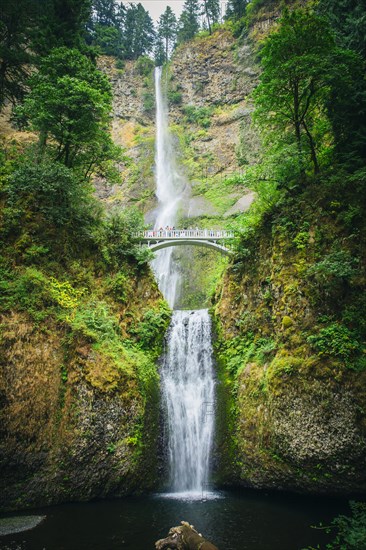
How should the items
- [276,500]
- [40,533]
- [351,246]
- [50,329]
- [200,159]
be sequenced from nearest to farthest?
[40,533] → [276,500] → [351,246] → [50,329] → [200,159]

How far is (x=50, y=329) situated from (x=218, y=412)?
7787 mm

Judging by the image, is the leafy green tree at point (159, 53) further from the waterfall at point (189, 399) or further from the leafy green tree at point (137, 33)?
the waterfall at point (189, 399)

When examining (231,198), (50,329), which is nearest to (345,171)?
(50,329)

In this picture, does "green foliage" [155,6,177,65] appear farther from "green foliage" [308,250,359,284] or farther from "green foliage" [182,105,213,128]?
"green foliage" [308,250,359,284]

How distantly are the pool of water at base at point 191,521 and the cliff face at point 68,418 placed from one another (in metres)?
0.79

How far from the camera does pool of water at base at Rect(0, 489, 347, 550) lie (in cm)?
902

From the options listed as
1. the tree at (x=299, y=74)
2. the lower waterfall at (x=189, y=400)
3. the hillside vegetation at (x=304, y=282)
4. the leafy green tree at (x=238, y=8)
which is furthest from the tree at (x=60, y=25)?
the leafy green tree at (x=238, y=8)

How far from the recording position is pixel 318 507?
11078mm

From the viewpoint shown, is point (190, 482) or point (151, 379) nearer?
point (190, 482)

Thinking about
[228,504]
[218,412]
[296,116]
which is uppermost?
[296,116]

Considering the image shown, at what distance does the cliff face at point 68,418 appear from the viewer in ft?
38.4

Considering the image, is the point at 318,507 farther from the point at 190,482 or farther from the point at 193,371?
the point at 193,371

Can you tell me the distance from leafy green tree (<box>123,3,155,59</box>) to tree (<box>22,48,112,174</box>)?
50.7m

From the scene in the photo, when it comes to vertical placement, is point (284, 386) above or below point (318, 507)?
above
